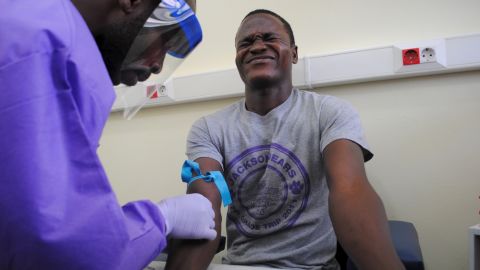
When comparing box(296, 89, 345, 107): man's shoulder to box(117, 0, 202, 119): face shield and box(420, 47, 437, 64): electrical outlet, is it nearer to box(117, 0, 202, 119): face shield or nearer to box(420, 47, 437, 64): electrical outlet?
box(420, 47, 437, 64): electrical outlet

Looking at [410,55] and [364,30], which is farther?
[364,30]

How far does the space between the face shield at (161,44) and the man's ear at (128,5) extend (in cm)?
4

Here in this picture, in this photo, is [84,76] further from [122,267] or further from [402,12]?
[402,12]

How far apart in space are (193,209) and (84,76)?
40cm

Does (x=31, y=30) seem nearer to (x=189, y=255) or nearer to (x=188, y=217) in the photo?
(x=188, y=217)

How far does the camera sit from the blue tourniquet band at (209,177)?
3.20ft

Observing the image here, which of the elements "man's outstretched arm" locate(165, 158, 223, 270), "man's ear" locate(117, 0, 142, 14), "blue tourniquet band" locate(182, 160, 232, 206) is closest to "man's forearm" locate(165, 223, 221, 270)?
"man's outstretched arm" locate(165, 158, 223, 270)

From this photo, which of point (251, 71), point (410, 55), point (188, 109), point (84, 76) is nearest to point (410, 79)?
point (410, 55)

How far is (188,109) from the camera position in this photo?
185cm

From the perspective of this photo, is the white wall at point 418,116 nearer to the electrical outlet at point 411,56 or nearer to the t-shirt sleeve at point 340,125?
the electrical outlet at point 411,56

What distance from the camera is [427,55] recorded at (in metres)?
1.42

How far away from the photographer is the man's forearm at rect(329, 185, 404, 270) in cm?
84

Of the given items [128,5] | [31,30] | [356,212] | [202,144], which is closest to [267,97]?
[202,144]

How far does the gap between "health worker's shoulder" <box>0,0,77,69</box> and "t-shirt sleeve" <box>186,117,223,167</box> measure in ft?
2.37
